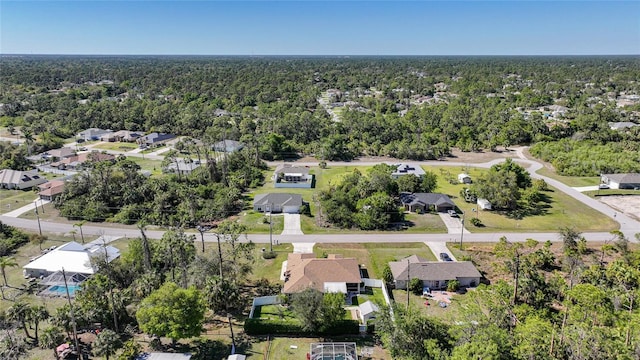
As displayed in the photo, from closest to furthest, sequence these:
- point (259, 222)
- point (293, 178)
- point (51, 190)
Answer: point (259, 222), point (51, 190), point (293, 178)

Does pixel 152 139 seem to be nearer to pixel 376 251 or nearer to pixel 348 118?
pixel 348 118

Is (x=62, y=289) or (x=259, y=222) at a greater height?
(x=259, y=222)

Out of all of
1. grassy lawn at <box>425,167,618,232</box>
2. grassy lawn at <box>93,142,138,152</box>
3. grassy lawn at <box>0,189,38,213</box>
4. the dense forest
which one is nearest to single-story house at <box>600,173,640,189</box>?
the dense forest

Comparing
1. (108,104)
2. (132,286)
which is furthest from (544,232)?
(108,104)

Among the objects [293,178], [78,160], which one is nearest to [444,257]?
[293,178]

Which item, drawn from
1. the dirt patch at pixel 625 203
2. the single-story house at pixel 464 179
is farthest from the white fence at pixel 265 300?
the dirt patch at pixel 625 203

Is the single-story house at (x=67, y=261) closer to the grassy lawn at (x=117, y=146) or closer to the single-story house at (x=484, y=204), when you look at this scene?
the single-story house at (x=484, y=204)

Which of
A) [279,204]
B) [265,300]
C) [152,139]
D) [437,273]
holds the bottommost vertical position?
[265,300]
